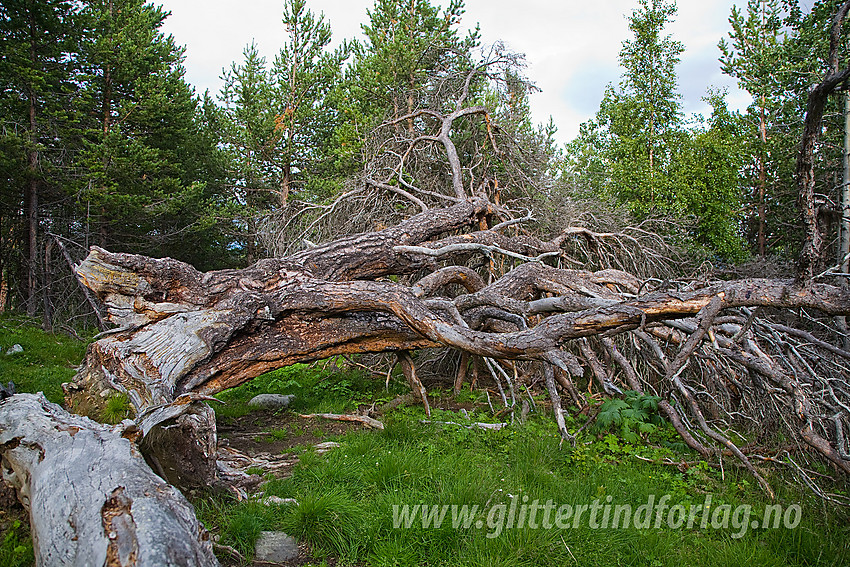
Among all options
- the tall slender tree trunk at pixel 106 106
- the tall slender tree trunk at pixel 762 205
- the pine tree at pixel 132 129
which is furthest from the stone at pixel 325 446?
the tall slender tree trunk at pixel 762 205

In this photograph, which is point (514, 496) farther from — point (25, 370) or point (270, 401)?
point (25, 370)

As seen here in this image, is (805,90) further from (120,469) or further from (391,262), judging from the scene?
(120,469)

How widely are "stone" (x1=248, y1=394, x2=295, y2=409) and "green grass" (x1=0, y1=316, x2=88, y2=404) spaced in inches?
69.3

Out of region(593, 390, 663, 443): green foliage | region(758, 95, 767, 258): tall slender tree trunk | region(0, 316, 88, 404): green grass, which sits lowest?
region(0, 316, 88, 404): green grass

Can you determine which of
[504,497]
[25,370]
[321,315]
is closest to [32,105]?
[25,370]

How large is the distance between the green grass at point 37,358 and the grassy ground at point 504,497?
2.72 meters

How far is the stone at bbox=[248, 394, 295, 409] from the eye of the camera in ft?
17.6

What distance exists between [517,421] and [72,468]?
10.7 feet

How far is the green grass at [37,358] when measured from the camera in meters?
5.65

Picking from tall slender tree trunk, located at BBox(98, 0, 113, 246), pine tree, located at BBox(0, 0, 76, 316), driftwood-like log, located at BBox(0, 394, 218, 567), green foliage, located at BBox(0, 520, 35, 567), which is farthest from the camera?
tall slender tree trunk, located at BBox(98, 0, 113, 246)

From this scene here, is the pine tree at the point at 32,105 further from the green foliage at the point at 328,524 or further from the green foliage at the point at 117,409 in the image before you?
the green foliage at the point at 328,524

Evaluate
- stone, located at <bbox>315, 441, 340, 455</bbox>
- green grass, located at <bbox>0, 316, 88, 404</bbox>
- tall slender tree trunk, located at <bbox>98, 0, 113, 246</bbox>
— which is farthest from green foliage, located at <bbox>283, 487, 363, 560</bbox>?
tall slender tree trunk, located at <bbox>98, 0, 113, 246</bbox>

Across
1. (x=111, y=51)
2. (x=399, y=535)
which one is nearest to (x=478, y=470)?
(x=399, y=535)

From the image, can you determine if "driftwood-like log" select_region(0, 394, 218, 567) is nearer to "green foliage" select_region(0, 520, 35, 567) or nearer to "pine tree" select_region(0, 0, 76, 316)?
"green foliage" select_region(0, 520, 35, 567)
